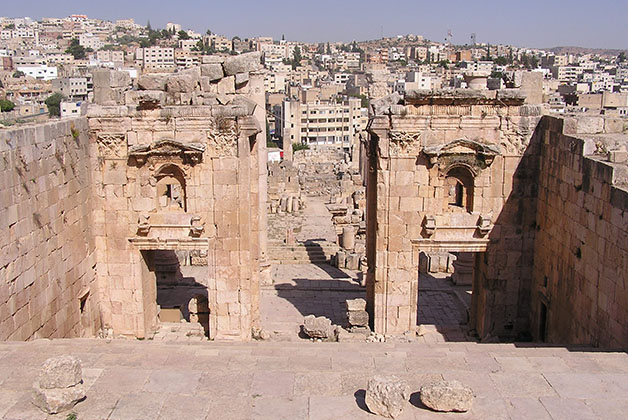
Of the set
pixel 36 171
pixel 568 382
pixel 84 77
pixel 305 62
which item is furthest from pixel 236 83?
pixel 305 62

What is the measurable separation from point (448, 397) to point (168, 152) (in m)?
8.34

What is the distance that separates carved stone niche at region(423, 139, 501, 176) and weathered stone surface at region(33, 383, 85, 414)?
8.70 m

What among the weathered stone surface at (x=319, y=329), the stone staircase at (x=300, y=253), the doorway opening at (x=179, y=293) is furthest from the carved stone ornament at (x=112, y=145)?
the stone staircase at (x=300, y=253)

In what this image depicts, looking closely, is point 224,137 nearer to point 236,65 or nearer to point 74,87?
point 236,65

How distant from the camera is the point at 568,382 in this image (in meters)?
8.74

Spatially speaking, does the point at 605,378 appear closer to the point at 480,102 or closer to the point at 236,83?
the point at 480,102

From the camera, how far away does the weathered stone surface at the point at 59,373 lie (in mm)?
7781

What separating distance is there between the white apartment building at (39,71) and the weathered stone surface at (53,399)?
11735cm

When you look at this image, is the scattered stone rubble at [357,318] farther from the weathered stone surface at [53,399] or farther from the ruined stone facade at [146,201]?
the weathered stone surface at [53,399]

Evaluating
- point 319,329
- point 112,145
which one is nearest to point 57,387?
point 112,145

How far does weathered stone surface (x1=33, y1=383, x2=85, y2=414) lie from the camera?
770 centimetres

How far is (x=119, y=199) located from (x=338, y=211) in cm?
1614

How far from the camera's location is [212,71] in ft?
50.0

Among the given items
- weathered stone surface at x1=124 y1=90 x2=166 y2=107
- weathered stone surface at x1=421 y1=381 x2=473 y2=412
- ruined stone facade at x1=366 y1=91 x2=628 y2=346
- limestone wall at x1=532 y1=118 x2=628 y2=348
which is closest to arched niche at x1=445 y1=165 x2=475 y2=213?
ruined stone facade at x1=366 y1=91 x2=628 y2=346
